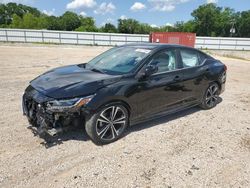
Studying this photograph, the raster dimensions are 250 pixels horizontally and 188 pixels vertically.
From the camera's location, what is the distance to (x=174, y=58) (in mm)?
4863

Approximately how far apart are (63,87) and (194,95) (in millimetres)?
2903

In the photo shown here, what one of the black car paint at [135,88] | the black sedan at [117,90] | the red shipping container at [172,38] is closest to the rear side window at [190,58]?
the black sedan at [117,90]

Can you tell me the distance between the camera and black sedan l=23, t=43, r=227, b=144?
361cm

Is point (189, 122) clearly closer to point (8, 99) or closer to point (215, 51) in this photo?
point (8, 99)

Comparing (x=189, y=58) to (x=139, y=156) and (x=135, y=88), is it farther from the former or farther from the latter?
(x=139, y=156)

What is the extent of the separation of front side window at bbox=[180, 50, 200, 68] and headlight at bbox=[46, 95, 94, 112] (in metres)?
2.44

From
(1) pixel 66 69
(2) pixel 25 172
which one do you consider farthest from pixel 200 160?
(1) pixel 66 69

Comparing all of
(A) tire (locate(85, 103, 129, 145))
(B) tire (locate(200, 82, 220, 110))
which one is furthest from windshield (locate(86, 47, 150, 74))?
(B) tire (locate(200, 82, 220, 110))

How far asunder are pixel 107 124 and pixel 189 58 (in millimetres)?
2453

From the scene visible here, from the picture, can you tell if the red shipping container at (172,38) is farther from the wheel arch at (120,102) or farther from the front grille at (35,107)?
the front grille at (35,107)

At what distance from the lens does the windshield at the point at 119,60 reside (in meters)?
4.34

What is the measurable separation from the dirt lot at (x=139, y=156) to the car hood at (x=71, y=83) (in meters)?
0.87

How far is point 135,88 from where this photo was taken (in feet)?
13.5

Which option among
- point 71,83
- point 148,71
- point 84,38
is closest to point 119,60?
point 148,71
